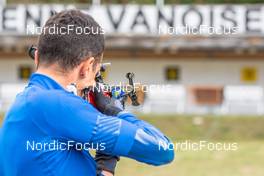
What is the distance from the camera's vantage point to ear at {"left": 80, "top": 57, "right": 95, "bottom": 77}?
2.92m

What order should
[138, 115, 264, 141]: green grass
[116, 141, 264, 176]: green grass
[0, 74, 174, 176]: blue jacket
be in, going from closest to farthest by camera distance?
1. [0, 74, 174, 176]: blue jacket
2. [116, 141, 264, 176]: green grass
3. [138, 115, 264, 141]: green grass

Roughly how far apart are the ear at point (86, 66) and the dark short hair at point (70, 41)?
0.05 feet

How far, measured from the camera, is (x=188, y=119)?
21281 millimetres

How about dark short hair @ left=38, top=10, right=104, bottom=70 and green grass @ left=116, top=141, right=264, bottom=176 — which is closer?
dark short hair @ left=38, top=10, right=104, bottom=70

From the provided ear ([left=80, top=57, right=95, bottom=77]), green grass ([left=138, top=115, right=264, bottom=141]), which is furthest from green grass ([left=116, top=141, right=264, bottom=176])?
ear ([left=80, top=57, right=95, bottom=77])

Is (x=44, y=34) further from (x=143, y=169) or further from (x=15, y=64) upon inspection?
(x=15, y=64)

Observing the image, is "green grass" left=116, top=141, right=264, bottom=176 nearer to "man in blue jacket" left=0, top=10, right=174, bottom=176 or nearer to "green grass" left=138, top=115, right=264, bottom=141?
"green grass" left=138, top=115, right=264, bottom=141

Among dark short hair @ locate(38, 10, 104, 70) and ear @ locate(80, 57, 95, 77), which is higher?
dark short hair @ locate(38, 10, 104, 70)

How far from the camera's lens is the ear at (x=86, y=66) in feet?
9.57

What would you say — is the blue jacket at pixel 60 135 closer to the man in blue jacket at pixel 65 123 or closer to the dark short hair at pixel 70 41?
the man in blue jacket at pixel 65 123

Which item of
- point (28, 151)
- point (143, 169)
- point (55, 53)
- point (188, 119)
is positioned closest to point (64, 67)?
point (55, 53)

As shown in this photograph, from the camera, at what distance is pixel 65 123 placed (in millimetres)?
2822

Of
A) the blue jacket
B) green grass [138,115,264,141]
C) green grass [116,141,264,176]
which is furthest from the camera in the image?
green grass [138,115,264,141]

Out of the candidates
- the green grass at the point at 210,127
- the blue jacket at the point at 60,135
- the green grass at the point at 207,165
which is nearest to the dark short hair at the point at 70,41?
the blue jacket at the point at 60,135
